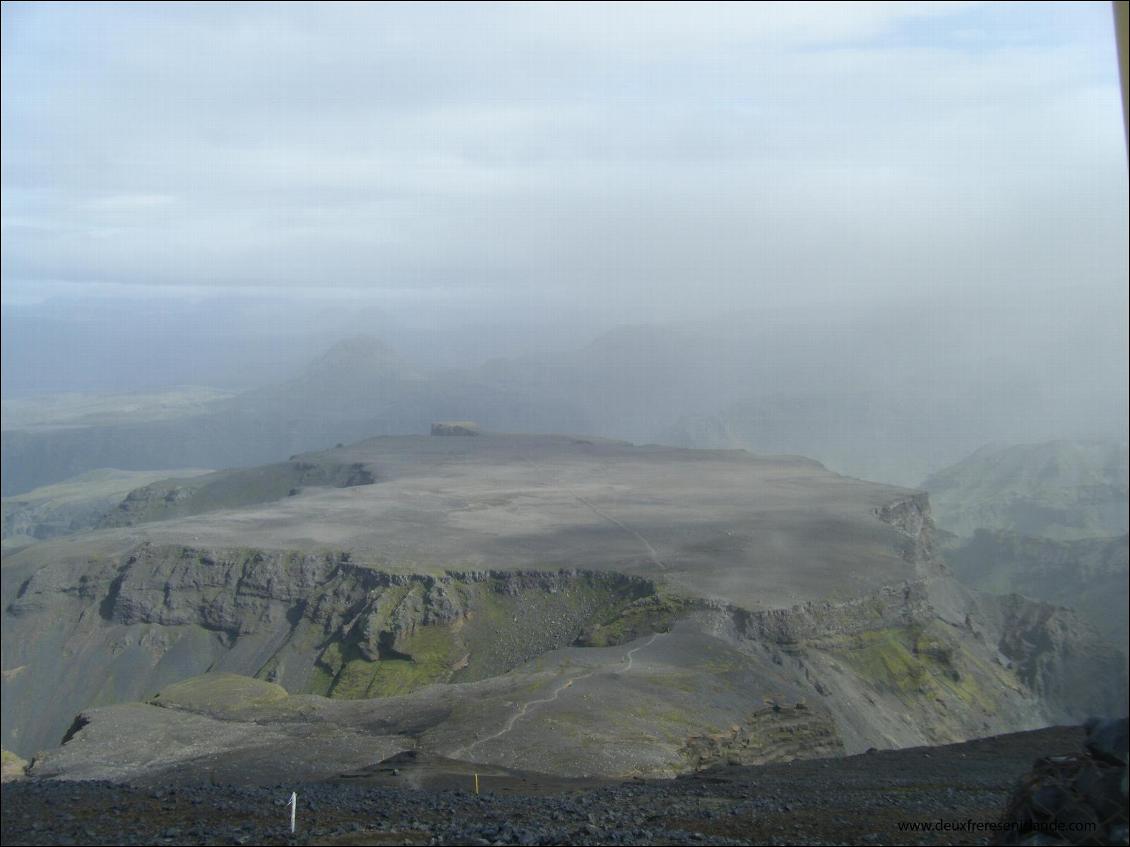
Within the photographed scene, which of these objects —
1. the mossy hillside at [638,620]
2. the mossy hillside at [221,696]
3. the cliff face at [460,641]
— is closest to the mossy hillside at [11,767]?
the mossy hillside at [221,696]

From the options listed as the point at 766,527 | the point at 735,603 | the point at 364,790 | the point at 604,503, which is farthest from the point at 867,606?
the point at 364,790

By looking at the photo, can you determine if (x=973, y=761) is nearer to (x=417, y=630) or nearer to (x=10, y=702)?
(x=417, y=630)

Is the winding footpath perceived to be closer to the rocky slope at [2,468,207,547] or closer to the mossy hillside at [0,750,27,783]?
the mossy hillside at [0,750,27,783]

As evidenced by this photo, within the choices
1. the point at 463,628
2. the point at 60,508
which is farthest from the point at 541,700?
the point at 60,508

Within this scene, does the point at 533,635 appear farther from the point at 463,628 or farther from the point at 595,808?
the point at 595,808

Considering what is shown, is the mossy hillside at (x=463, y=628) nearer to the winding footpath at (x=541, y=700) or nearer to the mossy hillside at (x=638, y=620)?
the mossy hillside at (x=638, y=620)

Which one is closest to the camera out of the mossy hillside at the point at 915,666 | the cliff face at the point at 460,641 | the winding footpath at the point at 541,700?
the winding footpath at the point at 541,700

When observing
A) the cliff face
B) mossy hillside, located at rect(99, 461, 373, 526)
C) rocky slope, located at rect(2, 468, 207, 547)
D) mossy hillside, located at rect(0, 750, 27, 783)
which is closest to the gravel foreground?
mossy hillside, located at rect(0, 750, 27, 783)
